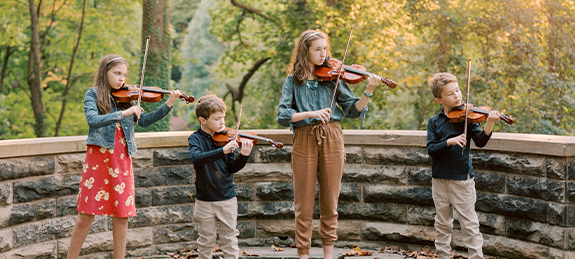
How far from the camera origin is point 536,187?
363 centimetres

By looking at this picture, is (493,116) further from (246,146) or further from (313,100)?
(246,146)

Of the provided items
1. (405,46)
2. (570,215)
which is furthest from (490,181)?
(405,46)

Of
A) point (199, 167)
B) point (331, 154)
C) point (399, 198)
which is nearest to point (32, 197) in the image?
point (199, 167)

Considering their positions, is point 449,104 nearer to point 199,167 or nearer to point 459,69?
point 199,167

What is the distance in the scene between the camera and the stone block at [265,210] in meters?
4.39

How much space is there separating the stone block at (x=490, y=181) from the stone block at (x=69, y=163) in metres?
3.10

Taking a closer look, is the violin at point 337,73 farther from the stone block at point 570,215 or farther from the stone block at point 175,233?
the stone block at point 175,233

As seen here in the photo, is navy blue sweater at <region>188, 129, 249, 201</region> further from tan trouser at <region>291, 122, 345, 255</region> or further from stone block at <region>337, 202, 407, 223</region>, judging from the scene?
stone block at <region>337, 202, 407, 223</region>

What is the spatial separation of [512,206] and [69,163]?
11.0ft

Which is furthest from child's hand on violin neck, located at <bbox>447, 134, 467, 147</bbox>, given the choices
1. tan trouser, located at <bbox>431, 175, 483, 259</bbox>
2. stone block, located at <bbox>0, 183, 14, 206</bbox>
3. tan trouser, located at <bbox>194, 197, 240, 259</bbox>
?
stone block, located at <bbox>0, 183, 14, 206</bbox>

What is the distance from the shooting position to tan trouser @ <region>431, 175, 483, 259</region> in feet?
10.9

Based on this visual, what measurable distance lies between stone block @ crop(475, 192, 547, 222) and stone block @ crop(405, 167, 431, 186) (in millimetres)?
420

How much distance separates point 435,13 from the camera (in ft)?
29.5

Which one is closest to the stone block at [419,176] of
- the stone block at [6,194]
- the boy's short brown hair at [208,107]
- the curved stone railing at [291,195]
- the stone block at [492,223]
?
the curved stone railing at [291,195]
